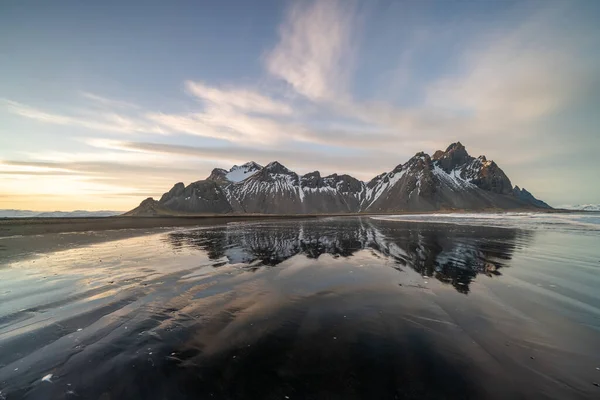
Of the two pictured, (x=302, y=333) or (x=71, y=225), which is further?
(x=71, y=225)

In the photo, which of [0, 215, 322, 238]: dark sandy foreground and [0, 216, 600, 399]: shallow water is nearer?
[0, 216, 600, 399]: shallow water

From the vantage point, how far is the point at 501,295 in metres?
11.0

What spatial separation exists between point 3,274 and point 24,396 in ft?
52.1

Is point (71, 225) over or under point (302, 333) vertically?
over

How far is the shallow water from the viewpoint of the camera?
17.8 ft

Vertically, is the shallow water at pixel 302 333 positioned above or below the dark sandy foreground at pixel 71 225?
below

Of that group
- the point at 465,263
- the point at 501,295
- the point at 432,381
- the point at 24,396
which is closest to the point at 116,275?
the point at 24,396

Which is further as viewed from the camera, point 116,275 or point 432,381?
point 116,275

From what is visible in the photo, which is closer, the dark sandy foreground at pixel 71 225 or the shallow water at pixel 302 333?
the shallow water at pixel 302 333

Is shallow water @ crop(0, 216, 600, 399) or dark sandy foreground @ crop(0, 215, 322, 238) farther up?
dark sandy foreground @ crop(0, 215, 322, 238)

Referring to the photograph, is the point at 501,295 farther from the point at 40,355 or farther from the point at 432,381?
the point at 40,355

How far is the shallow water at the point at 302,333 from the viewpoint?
214 inches

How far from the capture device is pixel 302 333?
7824 millimetres

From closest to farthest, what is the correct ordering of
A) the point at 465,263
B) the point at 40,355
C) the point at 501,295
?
the point at 40,355 < the point at 501,295 < the point at 465,263
